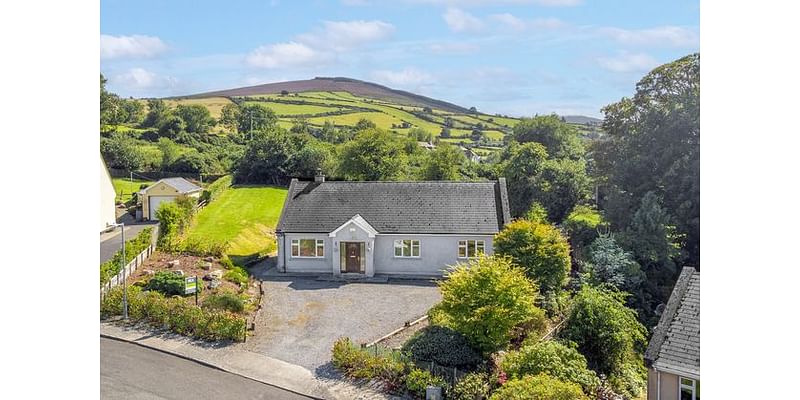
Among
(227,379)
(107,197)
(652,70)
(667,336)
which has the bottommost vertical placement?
(227,379)

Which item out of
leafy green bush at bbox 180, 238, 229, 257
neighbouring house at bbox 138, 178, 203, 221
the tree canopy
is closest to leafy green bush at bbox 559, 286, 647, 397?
leafy green bush at bbox 180, 238, 229, 257

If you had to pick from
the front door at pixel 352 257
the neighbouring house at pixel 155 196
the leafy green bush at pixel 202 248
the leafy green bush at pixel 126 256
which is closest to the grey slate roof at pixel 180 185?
the neighbouring house at pixel 155 196

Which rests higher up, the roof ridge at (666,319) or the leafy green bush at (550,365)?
the roof ridge at (666,319)

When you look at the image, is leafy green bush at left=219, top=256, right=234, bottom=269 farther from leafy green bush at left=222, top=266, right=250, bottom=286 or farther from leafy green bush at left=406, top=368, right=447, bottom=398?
leafy green bush at left=406, top=368, right=447, bottom=398

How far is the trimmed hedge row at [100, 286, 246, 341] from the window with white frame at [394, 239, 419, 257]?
718cm

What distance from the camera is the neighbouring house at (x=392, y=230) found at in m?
21.2

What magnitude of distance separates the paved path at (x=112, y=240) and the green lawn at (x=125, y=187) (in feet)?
21.4

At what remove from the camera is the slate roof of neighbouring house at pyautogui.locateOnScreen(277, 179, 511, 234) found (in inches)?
847

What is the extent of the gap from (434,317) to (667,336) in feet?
21.1

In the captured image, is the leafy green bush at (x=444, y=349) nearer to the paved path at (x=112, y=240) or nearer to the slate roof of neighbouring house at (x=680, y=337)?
the slate roof of neighbouring house at (x=680, y=337)

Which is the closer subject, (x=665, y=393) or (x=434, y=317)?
(x=665, y=393)

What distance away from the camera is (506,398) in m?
10.1
